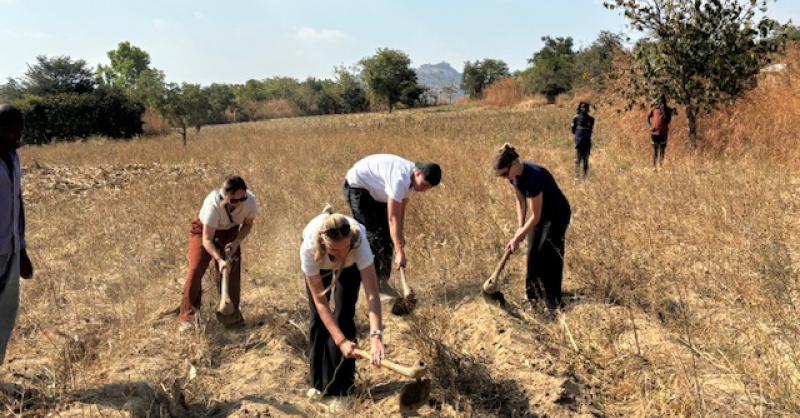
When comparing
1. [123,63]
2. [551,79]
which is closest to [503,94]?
[551,79]

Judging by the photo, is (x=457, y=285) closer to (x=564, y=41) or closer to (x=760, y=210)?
(x=760, y=210)

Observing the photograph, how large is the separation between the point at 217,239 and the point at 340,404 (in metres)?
1.60

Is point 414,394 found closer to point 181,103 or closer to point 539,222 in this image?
point 539,222

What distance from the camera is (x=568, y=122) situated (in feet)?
54.9

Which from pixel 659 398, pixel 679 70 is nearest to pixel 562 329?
pixel 659 398

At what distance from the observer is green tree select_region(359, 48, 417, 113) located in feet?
131

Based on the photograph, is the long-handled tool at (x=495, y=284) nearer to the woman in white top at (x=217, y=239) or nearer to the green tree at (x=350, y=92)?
the woman in white top at (x=217, y=239)

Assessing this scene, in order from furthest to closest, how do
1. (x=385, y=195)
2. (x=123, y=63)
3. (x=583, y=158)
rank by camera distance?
(x=123, y=63) → (x=583, y=158) → (x=385, y=195)

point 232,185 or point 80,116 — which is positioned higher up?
point 80,116

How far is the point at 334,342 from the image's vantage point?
9.45 ft

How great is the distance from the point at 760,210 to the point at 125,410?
5669mm

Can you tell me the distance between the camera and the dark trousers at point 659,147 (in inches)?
330

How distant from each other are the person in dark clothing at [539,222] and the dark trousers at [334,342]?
4.19 feet

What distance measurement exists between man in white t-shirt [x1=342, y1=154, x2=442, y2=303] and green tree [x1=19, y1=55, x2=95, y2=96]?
32.6 meters
